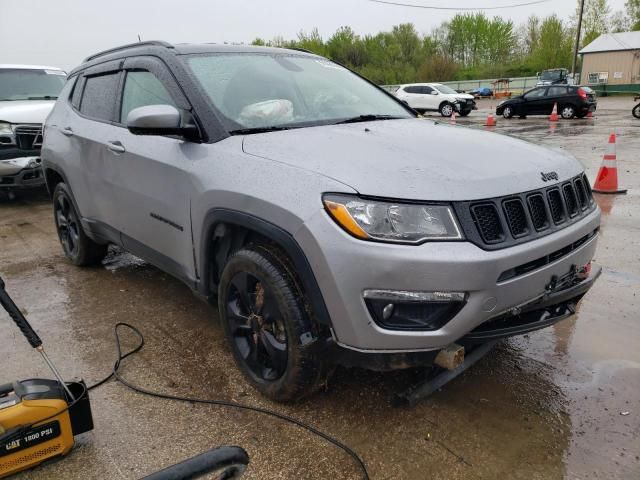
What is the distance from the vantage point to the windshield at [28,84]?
858 cm

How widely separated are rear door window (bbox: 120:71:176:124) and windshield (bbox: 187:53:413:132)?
26 centimetres

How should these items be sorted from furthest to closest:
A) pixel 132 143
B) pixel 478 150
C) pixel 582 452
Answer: pixel 132 143 → pixel 478 150 → pixel 582 452

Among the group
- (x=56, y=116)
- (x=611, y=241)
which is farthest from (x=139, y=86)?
(x=611, y=241)

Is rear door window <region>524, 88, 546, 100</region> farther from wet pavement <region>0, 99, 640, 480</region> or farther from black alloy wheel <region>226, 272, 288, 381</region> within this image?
black alloy wheel <region>226, 272, 288, 381</region>

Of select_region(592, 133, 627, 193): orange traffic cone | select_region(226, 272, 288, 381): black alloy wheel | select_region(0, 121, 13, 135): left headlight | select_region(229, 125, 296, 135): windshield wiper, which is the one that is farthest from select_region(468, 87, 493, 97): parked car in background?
select_region(226, 272, 288, 381): black alloy wheel

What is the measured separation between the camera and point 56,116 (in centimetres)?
469

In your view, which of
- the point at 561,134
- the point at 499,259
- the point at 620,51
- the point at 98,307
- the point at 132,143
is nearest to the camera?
the point at 499,259

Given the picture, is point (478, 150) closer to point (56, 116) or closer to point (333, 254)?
point (333, 254)

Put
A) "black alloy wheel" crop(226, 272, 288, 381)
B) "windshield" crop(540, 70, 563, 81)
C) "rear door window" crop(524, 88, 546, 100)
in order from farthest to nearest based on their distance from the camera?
"windshield" crop(540, 70, 563, 81), "rear door window" crop(524, 88, 546, 100), "black alloy wheel" crop(226, 272, 288, 381)

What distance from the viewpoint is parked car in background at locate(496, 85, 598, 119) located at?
2089 centimetres

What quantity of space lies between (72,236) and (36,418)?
9.90 ft

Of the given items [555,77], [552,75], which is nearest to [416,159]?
[555,77]

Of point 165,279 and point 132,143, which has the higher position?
point 132,143

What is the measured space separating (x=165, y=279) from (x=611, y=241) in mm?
4258
